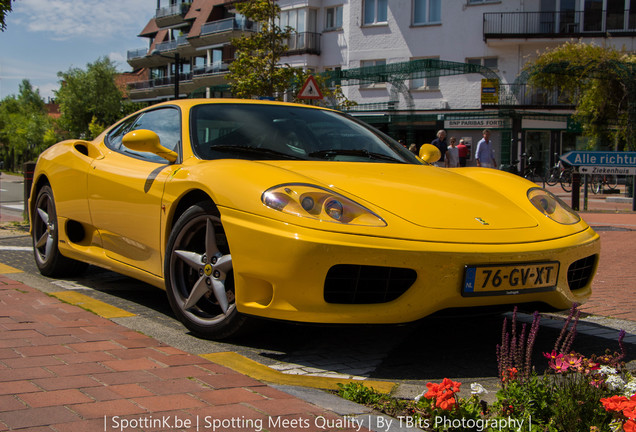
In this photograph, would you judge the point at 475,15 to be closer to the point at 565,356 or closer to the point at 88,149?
the point at 88,149

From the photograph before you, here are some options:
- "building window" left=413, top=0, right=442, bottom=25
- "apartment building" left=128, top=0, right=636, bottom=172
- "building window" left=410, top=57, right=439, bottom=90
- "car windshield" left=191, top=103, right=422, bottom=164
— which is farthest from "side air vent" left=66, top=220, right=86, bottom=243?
"building window" left=413, top=0, right=442, bottom=25

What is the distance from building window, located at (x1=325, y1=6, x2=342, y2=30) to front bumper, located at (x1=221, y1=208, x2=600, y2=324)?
37.0 m

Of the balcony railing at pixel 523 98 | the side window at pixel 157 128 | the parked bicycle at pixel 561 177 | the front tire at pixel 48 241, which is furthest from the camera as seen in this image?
the balcony railing at pixel 523 98

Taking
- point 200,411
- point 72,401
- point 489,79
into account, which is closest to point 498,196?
point 200,411

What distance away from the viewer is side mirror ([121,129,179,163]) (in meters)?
4.19

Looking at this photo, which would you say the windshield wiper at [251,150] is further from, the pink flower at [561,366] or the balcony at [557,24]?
the balcony at [557,24]

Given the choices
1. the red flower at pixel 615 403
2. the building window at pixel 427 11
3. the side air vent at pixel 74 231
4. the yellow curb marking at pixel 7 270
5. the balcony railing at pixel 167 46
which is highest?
the balcony railing at pixel 167 46

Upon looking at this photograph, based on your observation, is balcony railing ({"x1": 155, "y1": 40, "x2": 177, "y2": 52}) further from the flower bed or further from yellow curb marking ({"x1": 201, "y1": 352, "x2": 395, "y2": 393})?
the flower bed

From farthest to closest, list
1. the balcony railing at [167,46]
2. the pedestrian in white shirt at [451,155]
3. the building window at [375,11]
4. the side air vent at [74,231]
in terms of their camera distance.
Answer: the balcony railing at [167,46], the building window at [375,11], the pedestrian in white shirt at [451,155], the side air vent at [74,231]

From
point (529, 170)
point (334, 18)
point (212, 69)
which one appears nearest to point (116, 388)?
point (529, 170)

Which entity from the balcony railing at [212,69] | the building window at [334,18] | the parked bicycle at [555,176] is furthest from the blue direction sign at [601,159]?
the balcony railing at [212,69]

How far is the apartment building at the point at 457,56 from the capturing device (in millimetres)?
32438

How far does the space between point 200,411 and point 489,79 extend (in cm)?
3113

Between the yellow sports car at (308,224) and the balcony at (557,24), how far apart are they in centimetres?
2988
